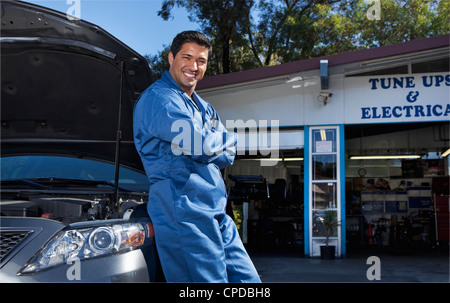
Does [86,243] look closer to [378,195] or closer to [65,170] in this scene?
[65,170]

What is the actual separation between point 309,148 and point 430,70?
3.02 metres

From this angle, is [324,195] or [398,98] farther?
[324,195]

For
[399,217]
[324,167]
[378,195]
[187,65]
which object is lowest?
[399,217]

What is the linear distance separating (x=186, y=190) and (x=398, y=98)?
8.54m

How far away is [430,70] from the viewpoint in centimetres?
985

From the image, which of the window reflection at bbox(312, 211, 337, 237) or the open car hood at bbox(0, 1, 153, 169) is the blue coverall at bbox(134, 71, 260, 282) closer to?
the open car hood at bbox(0, 1, 153, 169)

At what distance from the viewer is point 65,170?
151 inches

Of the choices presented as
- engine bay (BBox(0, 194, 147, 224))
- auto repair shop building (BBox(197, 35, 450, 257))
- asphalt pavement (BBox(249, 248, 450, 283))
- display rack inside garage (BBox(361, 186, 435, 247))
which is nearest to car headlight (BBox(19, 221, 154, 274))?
engine bay (BBox(0, 194, 147, 224))

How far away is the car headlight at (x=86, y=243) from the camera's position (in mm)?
→ 2035

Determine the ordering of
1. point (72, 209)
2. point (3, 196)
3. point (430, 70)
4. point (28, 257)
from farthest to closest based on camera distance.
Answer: point (430, 70), point (3, 196), point (72, 209), point (28, 257)

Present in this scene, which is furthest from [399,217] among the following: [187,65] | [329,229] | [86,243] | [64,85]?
[86,243]

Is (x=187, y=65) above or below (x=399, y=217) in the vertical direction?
above

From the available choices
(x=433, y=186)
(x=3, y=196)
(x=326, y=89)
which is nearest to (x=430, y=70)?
(x=326, y=89)

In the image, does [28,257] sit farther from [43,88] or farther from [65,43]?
[43,88]
